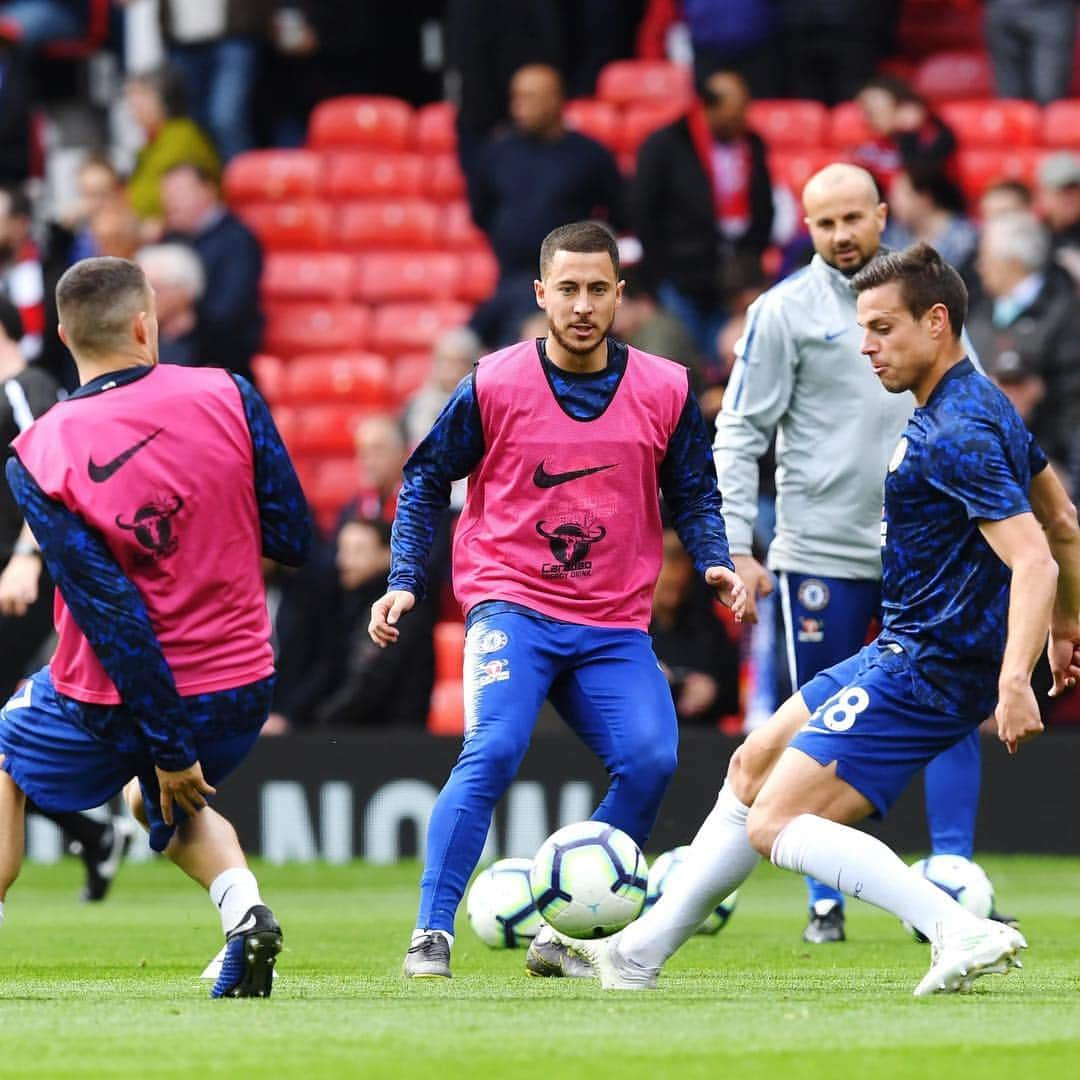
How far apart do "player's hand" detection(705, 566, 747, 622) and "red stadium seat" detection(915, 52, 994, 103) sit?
1184 cm

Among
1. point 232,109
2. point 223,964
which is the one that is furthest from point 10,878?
point 232,109

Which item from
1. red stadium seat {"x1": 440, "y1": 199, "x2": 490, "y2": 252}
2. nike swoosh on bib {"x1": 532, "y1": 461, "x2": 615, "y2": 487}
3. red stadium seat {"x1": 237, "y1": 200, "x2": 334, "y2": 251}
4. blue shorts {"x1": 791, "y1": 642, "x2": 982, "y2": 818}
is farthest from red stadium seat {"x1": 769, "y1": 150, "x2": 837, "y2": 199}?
blue shorts {"x1": 791, "y1": 642, "x2": 982, "y2": 818}

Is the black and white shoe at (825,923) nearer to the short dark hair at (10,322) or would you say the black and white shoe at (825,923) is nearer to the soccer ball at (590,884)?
the soccer ball at (590,884)

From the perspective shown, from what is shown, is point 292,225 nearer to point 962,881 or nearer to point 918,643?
point 962,881

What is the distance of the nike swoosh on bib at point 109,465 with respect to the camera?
648cm

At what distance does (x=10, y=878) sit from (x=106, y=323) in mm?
1459

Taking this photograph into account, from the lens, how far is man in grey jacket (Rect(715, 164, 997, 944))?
28.6 ft

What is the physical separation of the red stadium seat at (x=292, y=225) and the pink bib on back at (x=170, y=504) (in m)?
11.4

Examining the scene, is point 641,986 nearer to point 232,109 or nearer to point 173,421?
point 173,421

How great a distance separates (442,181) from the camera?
18.5m

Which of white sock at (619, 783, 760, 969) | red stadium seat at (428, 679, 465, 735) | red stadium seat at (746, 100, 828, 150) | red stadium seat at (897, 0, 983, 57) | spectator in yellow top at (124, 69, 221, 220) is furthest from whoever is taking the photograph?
red stadium seat at (897, 0, 983, 57)

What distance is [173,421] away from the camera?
6586 millimetres

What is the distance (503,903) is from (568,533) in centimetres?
157

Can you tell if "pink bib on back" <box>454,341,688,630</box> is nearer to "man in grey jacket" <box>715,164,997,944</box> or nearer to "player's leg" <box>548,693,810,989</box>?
"player's leg" <box>548,693,810,989</box>
